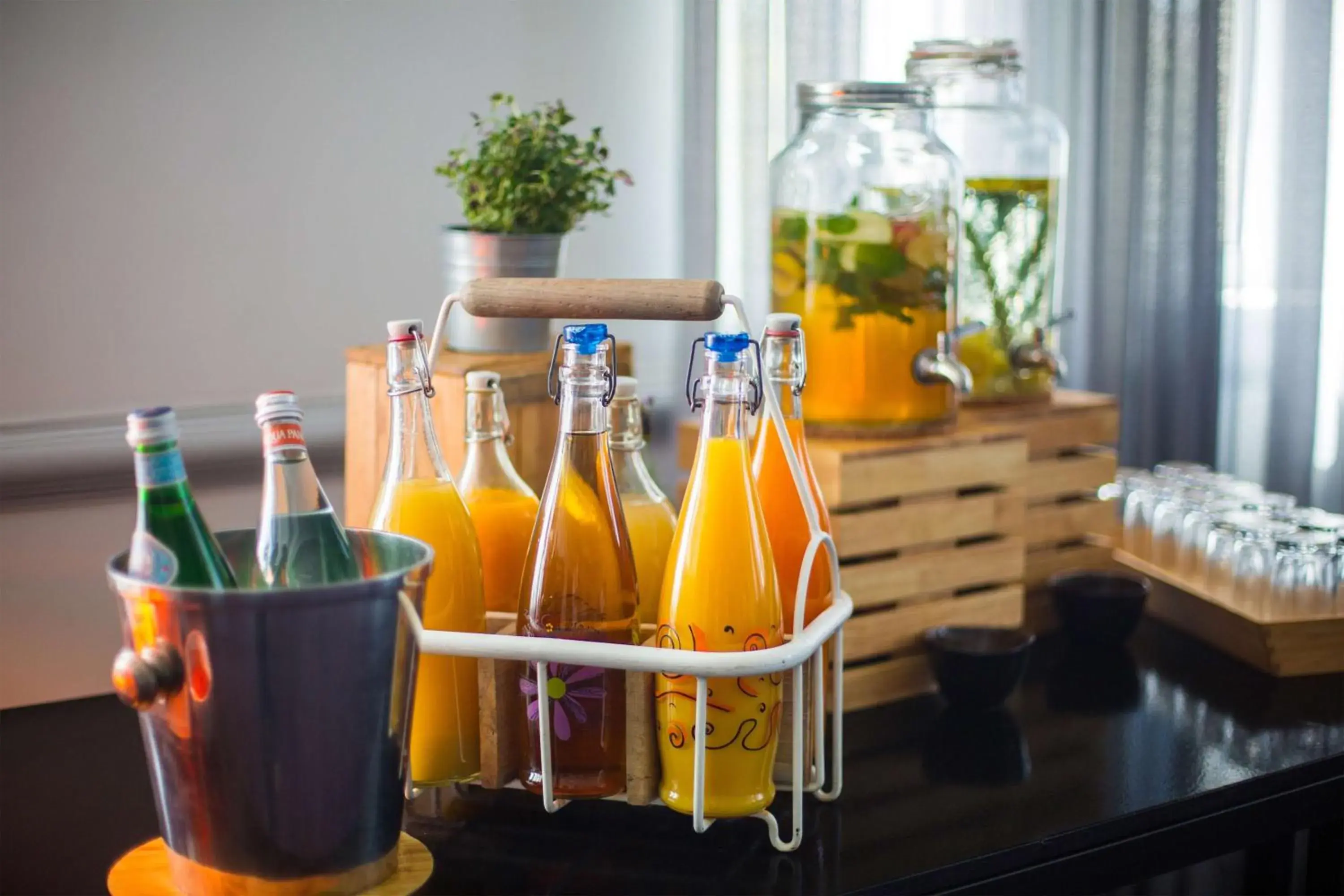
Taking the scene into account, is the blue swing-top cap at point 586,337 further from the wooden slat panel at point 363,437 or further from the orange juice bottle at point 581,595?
the wooden slat panel at point 363,437

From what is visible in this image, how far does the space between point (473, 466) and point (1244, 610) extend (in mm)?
707

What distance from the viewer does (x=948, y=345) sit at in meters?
1.08

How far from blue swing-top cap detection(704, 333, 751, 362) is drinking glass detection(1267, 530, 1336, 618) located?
0.64 m

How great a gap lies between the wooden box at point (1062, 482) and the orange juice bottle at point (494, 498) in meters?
0.51

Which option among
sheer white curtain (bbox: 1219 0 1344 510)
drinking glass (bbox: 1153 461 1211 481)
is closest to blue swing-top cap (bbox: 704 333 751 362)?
drinking glass (bbox: 1153 461 1211 481)

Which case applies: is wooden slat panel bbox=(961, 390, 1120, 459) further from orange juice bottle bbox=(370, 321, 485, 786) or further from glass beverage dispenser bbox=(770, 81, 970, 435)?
orange juice bottle bbox=(370, 321, 485, 786)

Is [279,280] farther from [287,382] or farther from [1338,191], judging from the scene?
[1338,191]

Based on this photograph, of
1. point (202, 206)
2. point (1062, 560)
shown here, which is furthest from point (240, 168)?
point (1062, 560)

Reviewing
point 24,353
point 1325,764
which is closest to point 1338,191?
point 1325,764

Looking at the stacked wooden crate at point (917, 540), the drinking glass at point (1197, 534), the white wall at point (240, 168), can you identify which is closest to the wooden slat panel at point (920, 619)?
the stacked wooden crate at point (917, 540)

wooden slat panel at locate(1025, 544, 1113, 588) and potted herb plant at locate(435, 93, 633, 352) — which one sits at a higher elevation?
potted herb plant at locate(435, 93, 633, 352)

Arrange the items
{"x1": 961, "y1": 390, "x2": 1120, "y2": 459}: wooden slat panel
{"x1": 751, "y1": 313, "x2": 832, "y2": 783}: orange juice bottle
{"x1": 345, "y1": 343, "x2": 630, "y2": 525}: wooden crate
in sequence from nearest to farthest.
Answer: {"x1": 751, "y1": 313, "x2": 832, "y2": 783}: orange juice bottle, {"x1": 345, "y1": 343, "x2": 630, "y2": 525}: wooden crate, {"x1": 961, "y1": 390, "x2": 1120, "y2": 459}: wooden slat panel

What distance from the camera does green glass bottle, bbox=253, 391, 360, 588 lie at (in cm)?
67

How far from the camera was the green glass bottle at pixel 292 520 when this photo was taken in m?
0.67
